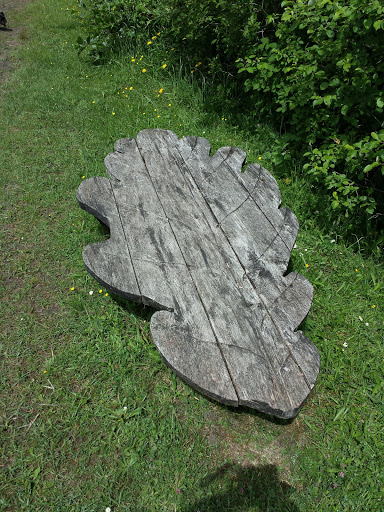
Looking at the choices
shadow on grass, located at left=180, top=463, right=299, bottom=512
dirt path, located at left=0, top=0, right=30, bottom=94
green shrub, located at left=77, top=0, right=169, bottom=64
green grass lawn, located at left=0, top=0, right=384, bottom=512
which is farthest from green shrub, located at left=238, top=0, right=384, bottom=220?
dirt path, located at left=0, top=0, right=30, bottom=94

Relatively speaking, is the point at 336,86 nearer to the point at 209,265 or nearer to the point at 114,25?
the point at 209,265

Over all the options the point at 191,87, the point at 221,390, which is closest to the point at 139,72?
the point at 191,87

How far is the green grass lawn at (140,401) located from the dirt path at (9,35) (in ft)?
9.58

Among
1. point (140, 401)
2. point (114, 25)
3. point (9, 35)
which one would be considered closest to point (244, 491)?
point (140, 401)

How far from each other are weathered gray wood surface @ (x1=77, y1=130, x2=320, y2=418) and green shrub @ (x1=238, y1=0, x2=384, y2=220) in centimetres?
66

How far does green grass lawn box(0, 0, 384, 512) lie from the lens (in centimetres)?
193

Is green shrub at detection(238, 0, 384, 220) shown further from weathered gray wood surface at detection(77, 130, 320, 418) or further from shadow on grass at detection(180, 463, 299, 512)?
shadow on grass at detection(180, 463, 299, 512)

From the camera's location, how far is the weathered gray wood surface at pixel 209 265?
1866mm

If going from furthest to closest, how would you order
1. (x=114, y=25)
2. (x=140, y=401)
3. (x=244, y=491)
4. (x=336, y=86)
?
1. (x=114, y=25)
2. (x=336, y=86)
3. (x=140, y=401)
4. (x=244, y=491)

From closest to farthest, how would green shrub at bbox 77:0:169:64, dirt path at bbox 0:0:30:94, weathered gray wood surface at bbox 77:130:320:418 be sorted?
weathered gray wood surface at bbox 77:130:320:418 < green shrub at bbox 77:0:169:64 < dirt path at bbox 0:0:30:94

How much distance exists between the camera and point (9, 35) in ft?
22.4

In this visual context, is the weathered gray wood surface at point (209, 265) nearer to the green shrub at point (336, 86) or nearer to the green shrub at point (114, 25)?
the green shrub at point (336, 86)

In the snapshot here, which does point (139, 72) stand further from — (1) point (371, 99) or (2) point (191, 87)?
(1) point (371, 99)

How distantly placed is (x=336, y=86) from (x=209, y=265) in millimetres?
1810
